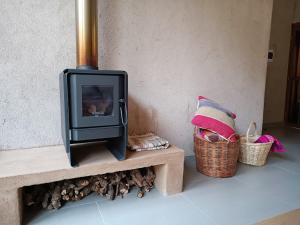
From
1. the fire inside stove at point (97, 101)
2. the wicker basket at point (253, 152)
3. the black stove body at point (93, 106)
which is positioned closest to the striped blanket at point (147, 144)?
the black stove body at point (93, 106)

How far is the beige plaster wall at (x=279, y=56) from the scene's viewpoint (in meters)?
3.82

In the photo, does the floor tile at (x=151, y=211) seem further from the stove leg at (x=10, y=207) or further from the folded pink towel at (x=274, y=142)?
the folded pink towel at (x=274, y=142)

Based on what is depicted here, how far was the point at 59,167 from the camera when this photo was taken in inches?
49.7

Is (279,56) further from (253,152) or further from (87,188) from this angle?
(87,188)

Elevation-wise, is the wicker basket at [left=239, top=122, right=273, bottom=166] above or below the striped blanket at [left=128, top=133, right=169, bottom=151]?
→ below

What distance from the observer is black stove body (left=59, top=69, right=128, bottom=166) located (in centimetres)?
128

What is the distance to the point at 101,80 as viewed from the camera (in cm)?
133

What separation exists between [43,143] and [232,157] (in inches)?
59.1

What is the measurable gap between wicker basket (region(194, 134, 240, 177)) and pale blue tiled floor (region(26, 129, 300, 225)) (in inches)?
2.5

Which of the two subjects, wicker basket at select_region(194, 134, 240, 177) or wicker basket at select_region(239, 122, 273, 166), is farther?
wicker basket at select_region(239, 122, 273, 166)

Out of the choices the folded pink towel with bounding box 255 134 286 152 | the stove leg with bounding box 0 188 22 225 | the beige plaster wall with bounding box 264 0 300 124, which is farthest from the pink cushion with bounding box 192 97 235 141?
the beige plaster wall with bounding box 264 0 300 124

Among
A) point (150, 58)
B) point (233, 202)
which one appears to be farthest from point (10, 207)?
point (150, 58)

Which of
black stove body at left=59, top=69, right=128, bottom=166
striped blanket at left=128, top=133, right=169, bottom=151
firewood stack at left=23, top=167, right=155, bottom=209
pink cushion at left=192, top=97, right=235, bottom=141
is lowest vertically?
firewood stack at left=23, top=167, right=155, bottom=209

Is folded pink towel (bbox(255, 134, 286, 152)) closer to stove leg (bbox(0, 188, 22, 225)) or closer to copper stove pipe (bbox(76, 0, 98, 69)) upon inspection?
copper stove pipe (bbox(76, 0, 98, 69))
